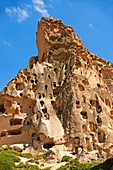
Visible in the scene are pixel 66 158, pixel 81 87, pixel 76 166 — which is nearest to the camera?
pixel 76 166

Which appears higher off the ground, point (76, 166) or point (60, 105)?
point (60, 105)

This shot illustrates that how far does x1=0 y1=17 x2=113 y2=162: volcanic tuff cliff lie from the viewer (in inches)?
1779

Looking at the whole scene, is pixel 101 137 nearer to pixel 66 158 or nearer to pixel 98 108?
pixel 98 108

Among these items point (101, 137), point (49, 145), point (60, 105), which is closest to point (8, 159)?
point (49, 145)

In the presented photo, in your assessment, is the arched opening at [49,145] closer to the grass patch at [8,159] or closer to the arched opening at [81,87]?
the grass patch at [8,159]

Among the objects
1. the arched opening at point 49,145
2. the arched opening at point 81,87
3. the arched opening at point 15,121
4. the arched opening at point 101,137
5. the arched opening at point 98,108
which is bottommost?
the arched opening at point 49,145

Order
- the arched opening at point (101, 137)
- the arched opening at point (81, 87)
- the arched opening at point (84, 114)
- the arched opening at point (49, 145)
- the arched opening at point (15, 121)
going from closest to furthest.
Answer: the arched opening at point (49, 145) → the arched opening at point (101, 137) → the arched opening at point (84, 114) → the arched opening at point (15, 121) → the arched opening at point (81, 87)

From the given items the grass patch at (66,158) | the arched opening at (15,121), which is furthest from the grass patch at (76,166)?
the arched opening at (15,121)

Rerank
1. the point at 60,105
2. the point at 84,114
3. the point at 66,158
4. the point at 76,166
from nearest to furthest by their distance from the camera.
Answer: the point at 76,166 < the point at 66,158 < the point at 84,114 < the point at 60,105

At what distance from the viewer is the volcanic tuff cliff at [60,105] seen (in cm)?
4519

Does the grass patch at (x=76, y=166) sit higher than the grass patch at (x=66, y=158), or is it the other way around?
the grass patch at (x=66, y=158)

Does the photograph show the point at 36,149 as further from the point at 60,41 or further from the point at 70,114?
the point at 60,41

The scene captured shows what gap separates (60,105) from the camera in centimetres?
5044

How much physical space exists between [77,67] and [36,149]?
60.3 feet
